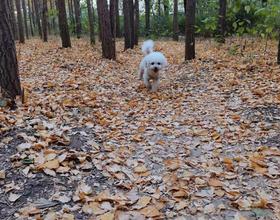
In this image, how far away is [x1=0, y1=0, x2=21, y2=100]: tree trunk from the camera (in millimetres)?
4879

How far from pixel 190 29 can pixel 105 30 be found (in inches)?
114

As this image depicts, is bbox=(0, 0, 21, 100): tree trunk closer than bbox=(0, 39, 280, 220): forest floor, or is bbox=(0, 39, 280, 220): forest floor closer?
bbox=(0, 39, 280, 220): forest floor

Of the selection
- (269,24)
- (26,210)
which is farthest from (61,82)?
(269,24)

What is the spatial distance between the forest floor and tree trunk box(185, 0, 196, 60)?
10.9 feet

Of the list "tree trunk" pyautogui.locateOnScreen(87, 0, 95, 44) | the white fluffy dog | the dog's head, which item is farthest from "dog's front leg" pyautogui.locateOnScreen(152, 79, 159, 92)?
"tree trunk" pyautogui.locateOnScreen(87, 0, 95, 44)

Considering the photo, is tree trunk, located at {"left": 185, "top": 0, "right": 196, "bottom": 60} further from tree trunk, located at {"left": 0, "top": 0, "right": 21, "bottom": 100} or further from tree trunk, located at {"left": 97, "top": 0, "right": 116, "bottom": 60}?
tree trunk, located at {"left": 0, "top": 0, "right": 21, "bottom": 100}

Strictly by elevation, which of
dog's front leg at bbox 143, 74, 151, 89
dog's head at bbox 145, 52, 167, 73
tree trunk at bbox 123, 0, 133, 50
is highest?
tree trunk at bbox 123, 0, 133, 50

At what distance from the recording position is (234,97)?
653 cm

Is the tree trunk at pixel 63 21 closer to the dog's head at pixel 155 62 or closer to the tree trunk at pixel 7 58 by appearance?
the dog's head at pixel 155 62

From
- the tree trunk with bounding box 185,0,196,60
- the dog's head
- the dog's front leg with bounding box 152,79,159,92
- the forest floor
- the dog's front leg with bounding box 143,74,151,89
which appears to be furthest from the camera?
the tree trunk with bounding box 185,0,196,60

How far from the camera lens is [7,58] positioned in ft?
16.6

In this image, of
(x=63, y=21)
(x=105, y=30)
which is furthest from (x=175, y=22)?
(x=105, y=30)

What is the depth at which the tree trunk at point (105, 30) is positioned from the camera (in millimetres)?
11002

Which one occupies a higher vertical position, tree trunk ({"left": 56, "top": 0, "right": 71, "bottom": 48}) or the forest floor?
tree trunk ({"left": 56, "top": 0, "right": 71, "bottom": 48})
